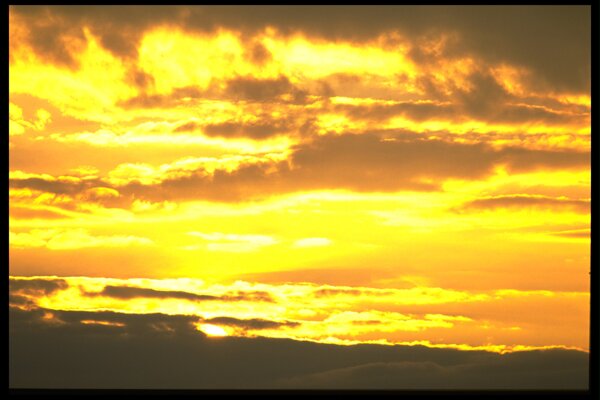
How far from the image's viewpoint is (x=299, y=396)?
1380 cm
